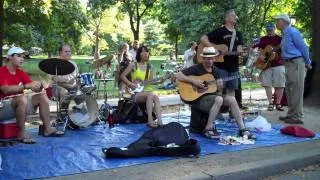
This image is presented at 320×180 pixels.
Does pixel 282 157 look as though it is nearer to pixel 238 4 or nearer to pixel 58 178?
pixel 58 178

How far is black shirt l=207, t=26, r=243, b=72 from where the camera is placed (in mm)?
8211

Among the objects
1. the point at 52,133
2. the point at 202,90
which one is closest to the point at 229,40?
the point at 202,90

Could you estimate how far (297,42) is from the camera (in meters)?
8.33

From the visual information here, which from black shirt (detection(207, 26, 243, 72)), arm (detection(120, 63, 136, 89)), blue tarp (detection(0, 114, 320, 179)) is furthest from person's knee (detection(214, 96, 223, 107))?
arm (detection(120, 63, 136, 89))

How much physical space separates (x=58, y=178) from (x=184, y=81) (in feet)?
9.37

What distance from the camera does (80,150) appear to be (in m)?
6.30

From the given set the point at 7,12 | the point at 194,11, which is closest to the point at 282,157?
the point at 7,12

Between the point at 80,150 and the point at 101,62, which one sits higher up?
the point at 101,62

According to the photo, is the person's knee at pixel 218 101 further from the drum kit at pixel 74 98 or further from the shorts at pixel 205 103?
the drum kit at pixel 74 98

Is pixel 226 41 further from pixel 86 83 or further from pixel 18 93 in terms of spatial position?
pixel 18 93

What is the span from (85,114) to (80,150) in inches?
66.7

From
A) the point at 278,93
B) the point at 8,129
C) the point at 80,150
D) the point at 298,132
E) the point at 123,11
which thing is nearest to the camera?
the point at 80,150

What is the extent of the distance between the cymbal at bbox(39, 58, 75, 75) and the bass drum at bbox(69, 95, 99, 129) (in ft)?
2.36

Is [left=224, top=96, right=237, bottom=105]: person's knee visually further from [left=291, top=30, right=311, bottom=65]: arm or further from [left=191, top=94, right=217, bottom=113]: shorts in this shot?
[left=291, top=30, right=311, bottom=65]: arm
